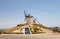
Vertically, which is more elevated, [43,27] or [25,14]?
[25,14]

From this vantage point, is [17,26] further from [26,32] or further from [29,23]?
[26,32]

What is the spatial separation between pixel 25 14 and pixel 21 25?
7974 mm

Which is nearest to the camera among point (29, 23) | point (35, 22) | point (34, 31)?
point (34, 31)

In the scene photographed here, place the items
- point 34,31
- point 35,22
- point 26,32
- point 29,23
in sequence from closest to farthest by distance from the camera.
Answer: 1. point 26,32
2. point 34,31
3. point 29,23
4. point 35,22

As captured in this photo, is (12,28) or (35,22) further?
(35,22)

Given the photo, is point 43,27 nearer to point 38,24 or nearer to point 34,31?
point 38,24

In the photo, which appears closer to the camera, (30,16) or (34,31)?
(34,31)

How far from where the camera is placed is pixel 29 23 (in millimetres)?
63281

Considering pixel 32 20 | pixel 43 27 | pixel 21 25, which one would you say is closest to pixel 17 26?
pixel 21 25

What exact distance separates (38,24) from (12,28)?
35.6 feet

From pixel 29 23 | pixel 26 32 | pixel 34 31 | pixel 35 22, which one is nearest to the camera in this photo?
pixel 26 32

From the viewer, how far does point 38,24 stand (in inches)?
2623

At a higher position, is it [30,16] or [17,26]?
[30,16]

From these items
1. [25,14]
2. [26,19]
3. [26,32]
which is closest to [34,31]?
[26,32]
